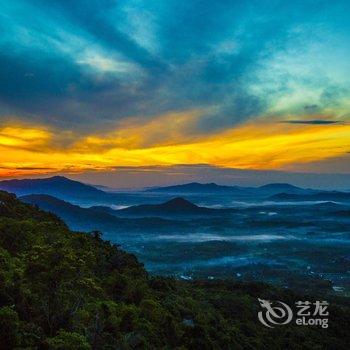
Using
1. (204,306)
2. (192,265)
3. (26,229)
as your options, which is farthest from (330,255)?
(26,229)

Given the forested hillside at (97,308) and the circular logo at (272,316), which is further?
the circular logo at (272,316)

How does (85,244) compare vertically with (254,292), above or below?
above

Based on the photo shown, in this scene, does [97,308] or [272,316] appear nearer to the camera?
[97,308]

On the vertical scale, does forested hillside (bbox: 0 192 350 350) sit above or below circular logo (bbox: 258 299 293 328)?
above

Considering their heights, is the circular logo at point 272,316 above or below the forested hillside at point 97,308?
below

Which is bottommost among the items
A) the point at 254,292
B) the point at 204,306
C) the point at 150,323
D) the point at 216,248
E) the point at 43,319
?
the point at 216,248

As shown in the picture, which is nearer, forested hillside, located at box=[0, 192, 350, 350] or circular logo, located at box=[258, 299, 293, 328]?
forested hillside, located at box=[0, 192, 350, 350]

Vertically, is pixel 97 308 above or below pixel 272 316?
above

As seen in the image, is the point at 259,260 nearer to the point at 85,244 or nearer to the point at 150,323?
the point at 85,244
